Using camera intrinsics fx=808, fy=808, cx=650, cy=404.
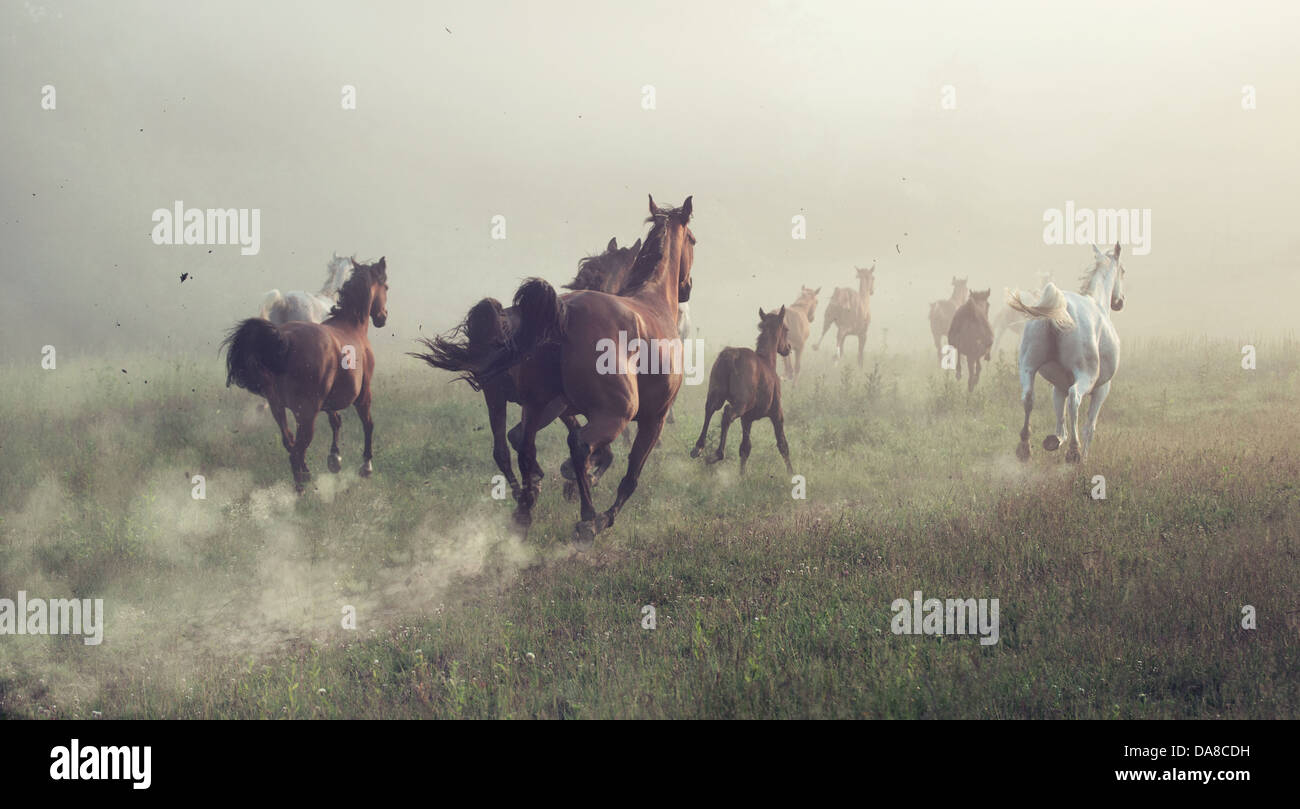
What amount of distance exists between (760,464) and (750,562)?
4.27 metres

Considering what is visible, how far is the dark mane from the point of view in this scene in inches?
430

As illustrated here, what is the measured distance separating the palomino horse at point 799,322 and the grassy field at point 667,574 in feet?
21.3

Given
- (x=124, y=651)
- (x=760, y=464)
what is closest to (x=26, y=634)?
(x=124, y=651)

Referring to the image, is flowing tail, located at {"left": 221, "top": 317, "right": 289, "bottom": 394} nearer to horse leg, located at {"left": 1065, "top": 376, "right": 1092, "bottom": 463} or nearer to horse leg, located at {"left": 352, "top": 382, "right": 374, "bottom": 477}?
horse leg, located at {"left": 352, "top": 382, "right": 374, "bottom": 477}

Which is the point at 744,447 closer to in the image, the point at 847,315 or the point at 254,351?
the point at 254,351

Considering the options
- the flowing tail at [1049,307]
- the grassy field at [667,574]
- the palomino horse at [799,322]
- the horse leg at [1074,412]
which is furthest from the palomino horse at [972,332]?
the flowing tail at [1049,307]

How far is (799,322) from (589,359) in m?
14.4

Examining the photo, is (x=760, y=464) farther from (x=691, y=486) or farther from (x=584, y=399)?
(x=584, y=399)

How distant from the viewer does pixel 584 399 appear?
6.68 m

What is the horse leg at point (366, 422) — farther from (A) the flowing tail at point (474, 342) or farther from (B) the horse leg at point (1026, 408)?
(B) the horse leg at point (1026, 408)

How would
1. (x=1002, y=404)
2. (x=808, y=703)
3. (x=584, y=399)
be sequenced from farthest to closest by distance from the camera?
(x=1002, y=404) → (x=584, y=399) → (x=808, y=703)

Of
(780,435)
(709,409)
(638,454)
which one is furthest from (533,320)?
(780,435)
